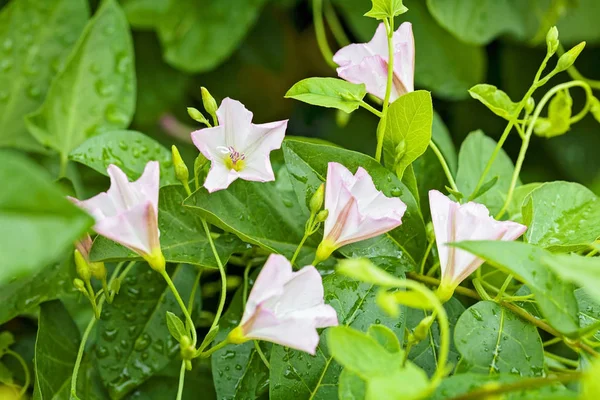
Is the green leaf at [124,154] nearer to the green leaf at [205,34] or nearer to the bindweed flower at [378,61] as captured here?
the bindweed flower at [378,61]

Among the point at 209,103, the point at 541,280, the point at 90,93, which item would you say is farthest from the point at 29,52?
the point at 541,280

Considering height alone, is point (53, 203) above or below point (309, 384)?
above

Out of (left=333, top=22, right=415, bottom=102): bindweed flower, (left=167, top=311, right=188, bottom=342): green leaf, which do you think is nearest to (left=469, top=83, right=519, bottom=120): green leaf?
(left=333, top=22, right=415, bottom=102): bindweed flower

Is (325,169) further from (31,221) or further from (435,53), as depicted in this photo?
(435,53)

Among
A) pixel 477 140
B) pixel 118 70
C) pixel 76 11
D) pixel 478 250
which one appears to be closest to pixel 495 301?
pixel 478 250

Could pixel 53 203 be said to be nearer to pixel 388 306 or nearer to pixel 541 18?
pixel 388 306

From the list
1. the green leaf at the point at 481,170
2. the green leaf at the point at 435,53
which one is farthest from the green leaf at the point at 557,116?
the green leaf at the point at 435,53
